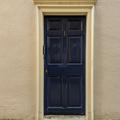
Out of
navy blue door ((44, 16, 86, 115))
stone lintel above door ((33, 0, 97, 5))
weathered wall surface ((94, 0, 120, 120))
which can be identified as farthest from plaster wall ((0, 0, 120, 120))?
navy blue door ((44, 16, 86, 115))

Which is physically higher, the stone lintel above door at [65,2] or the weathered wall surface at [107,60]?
the stone lintel above door at [65,2]

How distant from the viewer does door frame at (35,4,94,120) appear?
370cm

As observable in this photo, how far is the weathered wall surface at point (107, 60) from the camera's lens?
3.71m

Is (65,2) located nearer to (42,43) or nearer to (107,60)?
(42,43)

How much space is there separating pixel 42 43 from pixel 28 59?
1.38ft

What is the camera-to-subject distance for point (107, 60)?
3742mm

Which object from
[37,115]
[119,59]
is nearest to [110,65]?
[119,59]

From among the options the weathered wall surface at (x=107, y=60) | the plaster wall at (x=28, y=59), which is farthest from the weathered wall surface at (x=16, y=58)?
the weathered wall surface at (x=107, y=60)

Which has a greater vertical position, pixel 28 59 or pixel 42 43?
pixel 42 43

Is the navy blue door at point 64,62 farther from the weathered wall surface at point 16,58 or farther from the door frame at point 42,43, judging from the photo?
the weathered wall surface at point 16,58

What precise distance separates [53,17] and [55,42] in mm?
513

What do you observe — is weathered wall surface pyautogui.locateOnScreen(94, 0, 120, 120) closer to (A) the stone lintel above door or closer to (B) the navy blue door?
(A) the stone lintel above door

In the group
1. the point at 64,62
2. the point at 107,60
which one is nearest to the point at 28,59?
the point at 64,62

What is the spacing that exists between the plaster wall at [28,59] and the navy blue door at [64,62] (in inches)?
12.6
